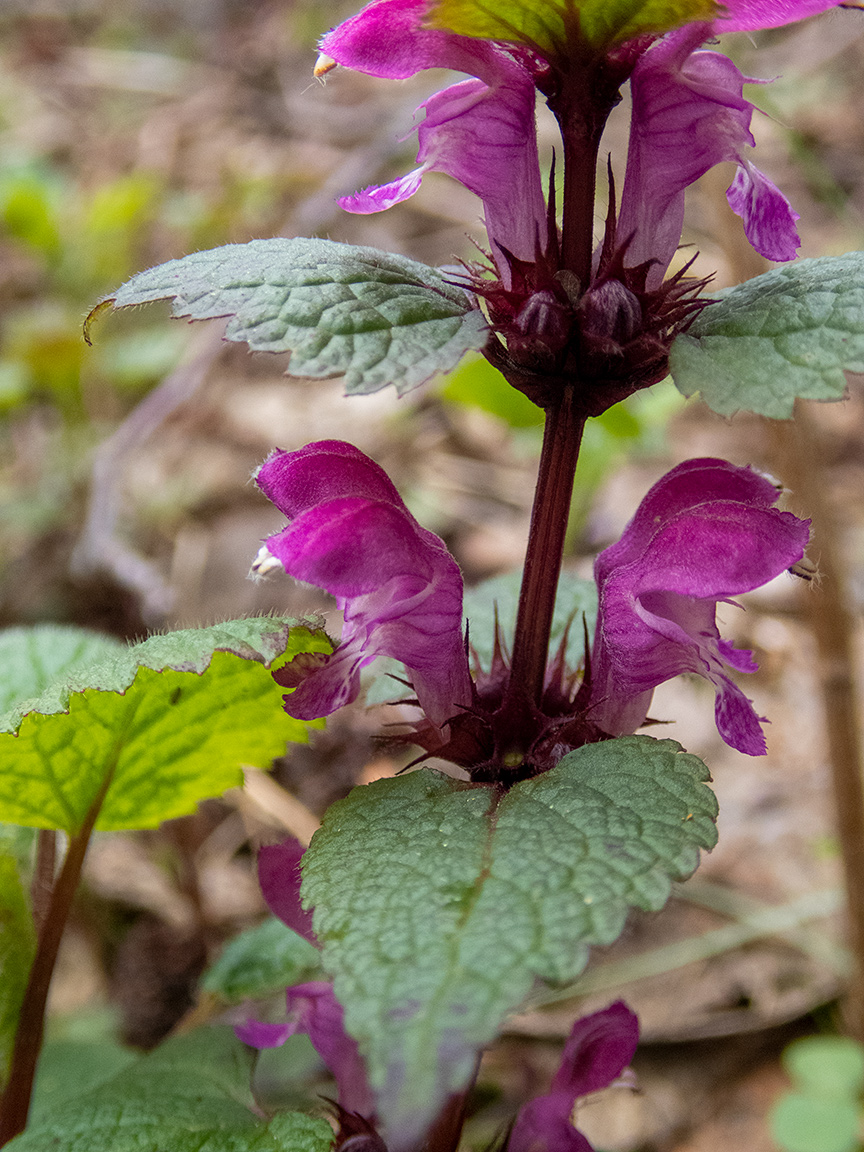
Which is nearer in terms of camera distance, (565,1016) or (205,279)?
(205,279)

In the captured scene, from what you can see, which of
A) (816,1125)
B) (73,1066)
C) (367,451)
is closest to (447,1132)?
(73,1066)

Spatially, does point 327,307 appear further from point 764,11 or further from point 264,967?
point 264,967

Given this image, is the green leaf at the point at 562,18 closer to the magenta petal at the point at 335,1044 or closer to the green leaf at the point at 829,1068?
the magenta petal at the point at 335,1044

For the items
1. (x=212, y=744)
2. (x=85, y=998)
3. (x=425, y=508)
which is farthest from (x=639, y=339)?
(x=425, y=508)

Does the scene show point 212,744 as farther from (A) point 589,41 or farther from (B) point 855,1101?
(B) point 855,1101

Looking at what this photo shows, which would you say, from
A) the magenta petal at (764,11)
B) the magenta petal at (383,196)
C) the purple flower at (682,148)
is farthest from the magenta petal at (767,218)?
the magenta petal at (383,196)
